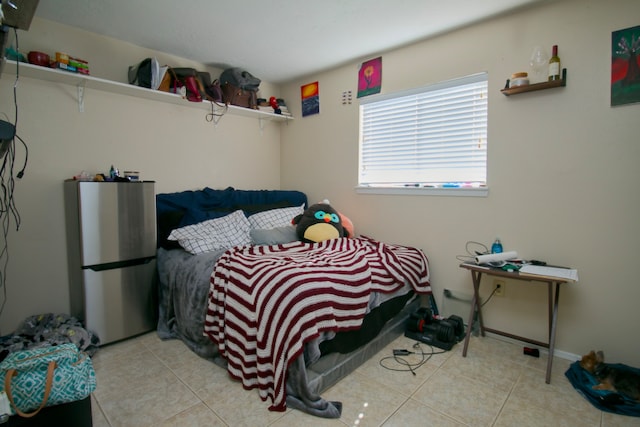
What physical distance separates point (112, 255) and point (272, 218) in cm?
131

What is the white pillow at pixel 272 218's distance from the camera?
2947 millimetres

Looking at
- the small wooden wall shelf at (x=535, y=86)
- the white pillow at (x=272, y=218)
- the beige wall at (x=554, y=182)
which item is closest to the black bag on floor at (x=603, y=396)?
the beige wall at (x=554, y=182)

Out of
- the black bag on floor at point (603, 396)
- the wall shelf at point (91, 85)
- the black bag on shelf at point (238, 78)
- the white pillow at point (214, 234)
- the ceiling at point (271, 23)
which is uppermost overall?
the ceiling at point (271, 23)

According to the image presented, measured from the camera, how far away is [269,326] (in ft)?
5.36

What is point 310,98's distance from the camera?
11.5 feet

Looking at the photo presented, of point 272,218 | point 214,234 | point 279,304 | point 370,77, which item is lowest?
point 279,304

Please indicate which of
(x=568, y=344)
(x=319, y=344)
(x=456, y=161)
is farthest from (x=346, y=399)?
(x=456, y=161)

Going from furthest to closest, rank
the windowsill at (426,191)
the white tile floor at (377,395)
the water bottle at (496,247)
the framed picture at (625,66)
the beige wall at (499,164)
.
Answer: the windowsill at (426,191) < the water bottle at (496,247) < the beige wall at (499,164) < the framed picture at (625,66) < the white tile floor at (377,395)

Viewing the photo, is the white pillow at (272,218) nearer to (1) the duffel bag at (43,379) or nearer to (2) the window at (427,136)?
(2) the window at (427,136)

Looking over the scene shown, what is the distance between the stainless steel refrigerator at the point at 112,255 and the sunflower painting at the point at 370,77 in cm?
207

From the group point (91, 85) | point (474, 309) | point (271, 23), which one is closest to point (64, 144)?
point (91, 85)

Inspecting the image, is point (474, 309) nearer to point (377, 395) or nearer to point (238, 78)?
point (377, 395)

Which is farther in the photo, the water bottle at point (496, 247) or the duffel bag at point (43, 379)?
the water bottle at point (496, 247)

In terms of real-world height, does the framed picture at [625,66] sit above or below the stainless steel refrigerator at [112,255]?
above
